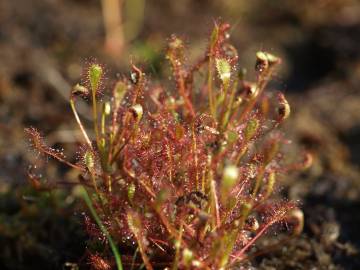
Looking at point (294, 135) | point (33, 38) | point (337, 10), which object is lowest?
point (294, 135)

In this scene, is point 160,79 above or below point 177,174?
above

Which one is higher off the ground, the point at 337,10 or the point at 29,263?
the point at 337,10

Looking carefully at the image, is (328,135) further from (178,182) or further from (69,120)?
(178,182)

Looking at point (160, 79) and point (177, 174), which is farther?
point (160, 79)

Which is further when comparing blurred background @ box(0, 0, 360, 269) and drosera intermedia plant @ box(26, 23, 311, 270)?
blurred background @ box(0, 0, 360, 269)

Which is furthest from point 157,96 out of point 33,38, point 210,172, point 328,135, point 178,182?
point 33,38
